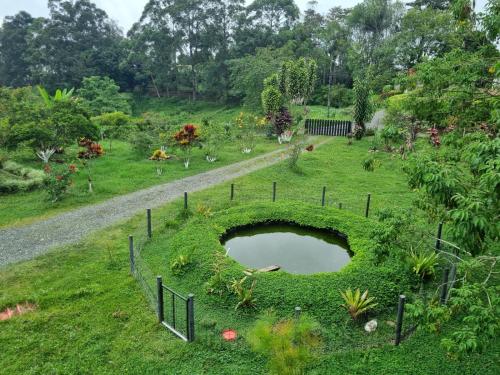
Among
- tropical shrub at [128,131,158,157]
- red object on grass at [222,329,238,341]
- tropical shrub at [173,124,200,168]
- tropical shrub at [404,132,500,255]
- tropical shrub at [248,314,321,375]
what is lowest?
red object on grass at [222,329,238,341]

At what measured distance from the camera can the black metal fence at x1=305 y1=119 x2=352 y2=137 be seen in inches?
948

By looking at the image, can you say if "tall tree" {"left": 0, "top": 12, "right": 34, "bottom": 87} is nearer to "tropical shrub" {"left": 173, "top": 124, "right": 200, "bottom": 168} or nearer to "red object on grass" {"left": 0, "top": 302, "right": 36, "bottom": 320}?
"tropical shrub" {"left": 173, "top": 124, "right": 200, "bottom": 168}

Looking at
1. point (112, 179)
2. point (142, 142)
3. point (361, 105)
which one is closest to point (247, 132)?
point (142, 142)

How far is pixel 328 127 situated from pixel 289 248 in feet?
54.5

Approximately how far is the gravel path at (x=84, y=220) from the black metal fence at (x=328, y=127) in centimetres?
1073

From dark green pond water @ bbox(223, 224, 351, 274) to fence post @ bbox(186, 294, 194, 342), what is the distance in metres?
2.71

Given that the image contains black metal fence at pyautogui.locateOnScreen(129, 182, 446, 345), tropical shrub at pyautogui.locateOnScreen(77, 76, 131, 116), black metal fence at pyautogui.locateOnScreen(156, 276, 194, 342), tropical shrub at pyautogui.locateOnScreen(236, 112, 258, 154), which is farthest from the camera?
tropical shrub at pyautogui.locateOnScreen(77, 76, 131, 116)

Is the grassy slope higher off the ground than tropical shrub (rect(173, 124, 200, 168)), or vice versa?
tropical shrub (rect(173, 124, 200, 168))

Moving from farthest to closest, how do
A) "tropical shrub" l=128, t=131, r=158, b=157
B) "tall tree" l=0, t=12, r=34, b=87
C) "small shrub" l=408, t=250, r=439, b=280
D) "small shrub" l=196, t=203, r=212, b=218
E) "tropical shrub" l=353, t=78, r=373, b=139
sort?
"tall tree" l=0, t=12, r=34, b=87, "tropical shrub" l=353, t=78, r=373, b=139, "tropical shrub" l=128, t=131, r=158, b=157, "small shrub" l=196, t=203, r=212, b=218, "small shrub" l=408, t=250, r=439, b=280

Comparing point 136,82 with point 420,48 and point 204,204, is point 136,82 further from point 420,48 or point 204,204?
point 204,204

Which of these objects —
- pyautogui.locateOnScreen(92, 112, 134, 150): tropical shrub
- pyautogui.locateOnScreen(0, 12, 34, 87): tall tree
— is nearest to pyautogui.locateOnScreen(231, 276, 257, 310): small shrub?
pyautogui.locateOnScreen(92, 112, 134, 150): tropical shrub

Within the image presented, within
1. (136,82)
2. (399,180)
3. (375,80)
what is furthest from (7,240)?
(136,82)

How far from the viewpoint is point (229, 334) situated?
6.04 m

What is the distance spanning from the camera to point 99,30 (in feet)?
157
